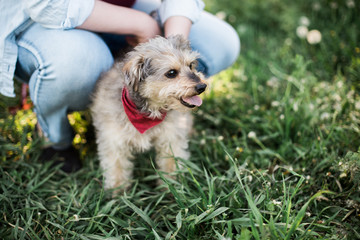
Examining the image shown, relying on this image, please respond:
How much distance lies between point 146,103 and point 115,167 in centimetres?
73

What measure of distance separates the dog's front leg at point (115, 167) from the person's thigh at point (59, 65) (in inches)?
23.3

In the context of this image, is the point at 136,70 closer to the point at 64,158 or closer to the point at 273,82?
the point at 64,158

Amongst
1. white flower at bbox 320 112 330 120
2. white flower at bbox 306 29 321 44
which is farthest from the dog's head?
white flower at bbox 306 29 321 44

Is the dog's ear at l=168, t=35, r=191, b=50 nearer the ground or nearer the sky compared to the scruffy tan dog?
nearer the sky

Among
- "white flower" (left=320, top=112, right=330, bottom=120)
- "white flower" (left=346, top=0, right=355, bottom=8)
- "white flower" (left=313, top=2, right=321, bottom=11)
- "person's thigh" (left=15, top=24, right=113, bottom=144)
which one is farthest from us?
"white flower" (left=313, top=2, right=321, bottom=11)

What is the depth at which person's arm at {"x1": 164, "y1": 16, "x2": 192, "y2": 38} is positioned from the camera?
2.47 m

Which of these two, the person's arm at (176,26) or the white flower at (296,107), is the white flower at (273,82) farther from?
the person's arm at (176,26)

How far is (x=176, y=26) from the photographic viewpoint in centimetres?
248

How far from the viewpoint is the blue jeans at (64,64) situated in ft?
7.60

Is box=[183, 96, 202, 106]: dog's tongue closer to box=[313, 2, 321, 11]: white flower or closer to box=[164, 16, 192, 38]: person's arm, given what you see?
box=[164, 16, 192, 38]: person's arm

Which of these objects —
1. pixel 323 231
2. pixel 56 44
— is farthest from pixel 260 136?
pixel 56 44

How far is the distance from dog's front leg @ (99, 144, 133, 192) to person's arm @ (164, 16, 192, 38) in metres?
1.10

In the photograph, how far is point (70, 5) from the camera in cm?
215

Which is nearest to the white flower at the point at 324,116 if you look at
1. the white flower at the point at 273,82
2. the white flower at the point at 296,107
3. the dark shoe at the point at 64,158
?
the white flower at the point at 296,107
